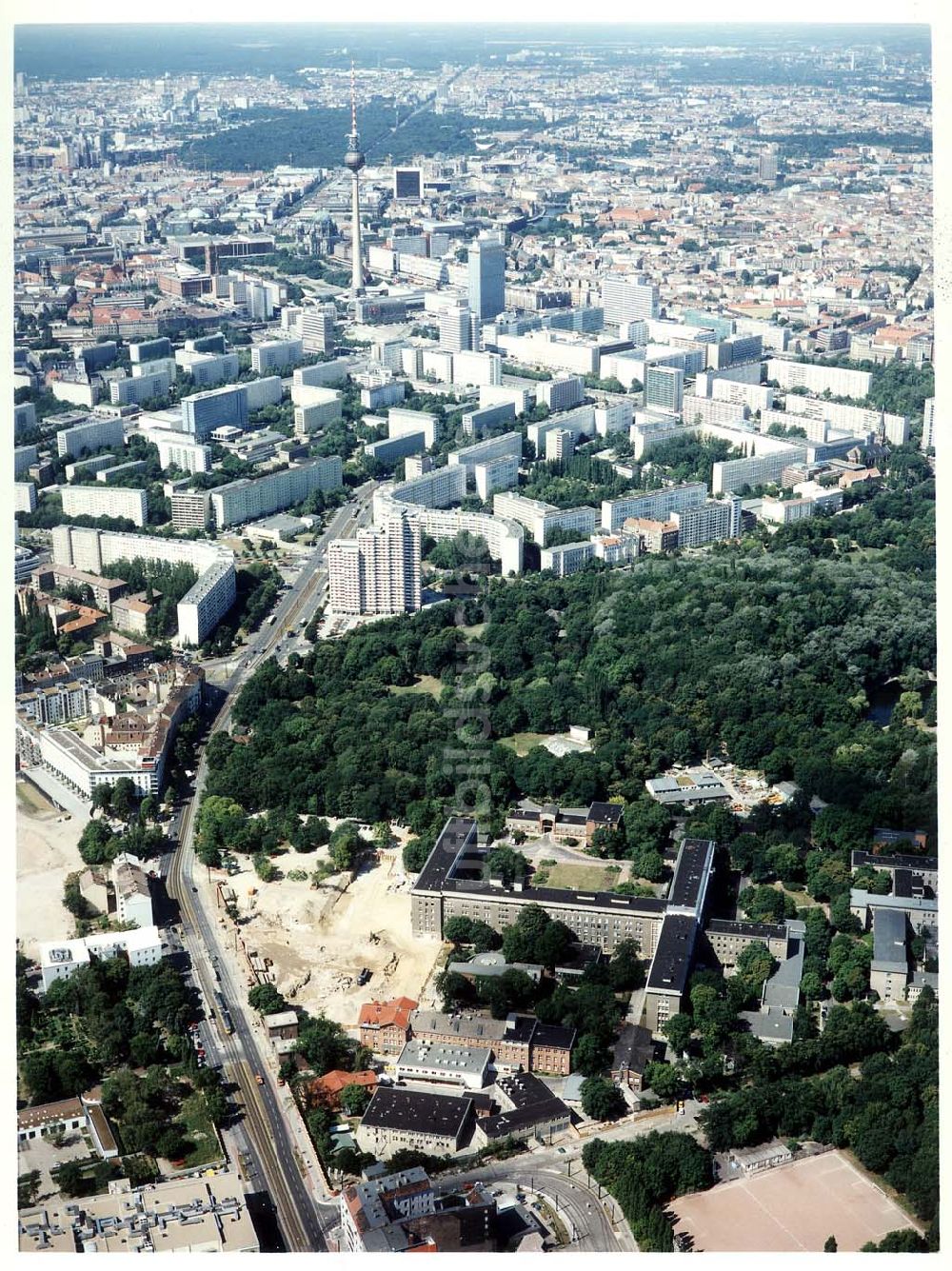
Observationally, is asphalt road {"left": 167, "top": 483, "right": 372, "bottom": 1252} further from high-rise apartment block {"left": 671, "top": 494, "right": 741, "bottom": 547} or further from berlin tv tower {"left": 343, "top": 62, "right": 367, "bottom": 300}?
berlin tv tower {"left": 343, "top": 62, "right": 367, "bottom": 300}

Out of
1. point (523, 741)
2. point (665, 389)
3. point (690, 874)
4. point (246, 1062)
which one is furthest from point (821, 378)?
point (246, 1062)

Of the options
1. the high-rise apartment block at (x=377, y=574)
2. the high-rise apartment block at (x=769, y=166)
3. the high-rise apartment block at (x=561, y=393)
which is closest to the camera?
the high-rise apartment block at (x=377, y=574)

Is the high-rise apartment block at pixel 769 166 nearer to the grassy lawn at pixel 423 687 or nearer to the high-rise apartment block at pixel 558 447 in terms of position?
the high-rise apartment block at pixel 558 447

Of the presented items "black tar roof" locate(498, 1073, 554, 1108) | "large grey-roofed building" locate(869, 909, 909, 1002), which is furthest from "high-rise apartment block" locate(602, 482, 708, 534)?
"black tar roof" locate(498, 1073, 554, 1108)

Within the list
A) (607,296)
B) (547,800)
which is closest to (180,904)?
(547,800)

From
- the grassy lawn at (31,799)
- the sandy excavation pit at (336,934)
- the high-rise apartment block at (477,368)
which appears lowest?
the sandy excavation pit at (336,934)

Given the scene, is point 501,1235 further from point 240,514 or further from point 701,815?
point 240,514

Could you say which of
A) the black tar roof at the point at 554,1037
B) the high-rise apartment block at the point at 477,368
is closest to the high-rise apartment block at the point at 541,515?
the high-rise apartment block at the point at 477,368
